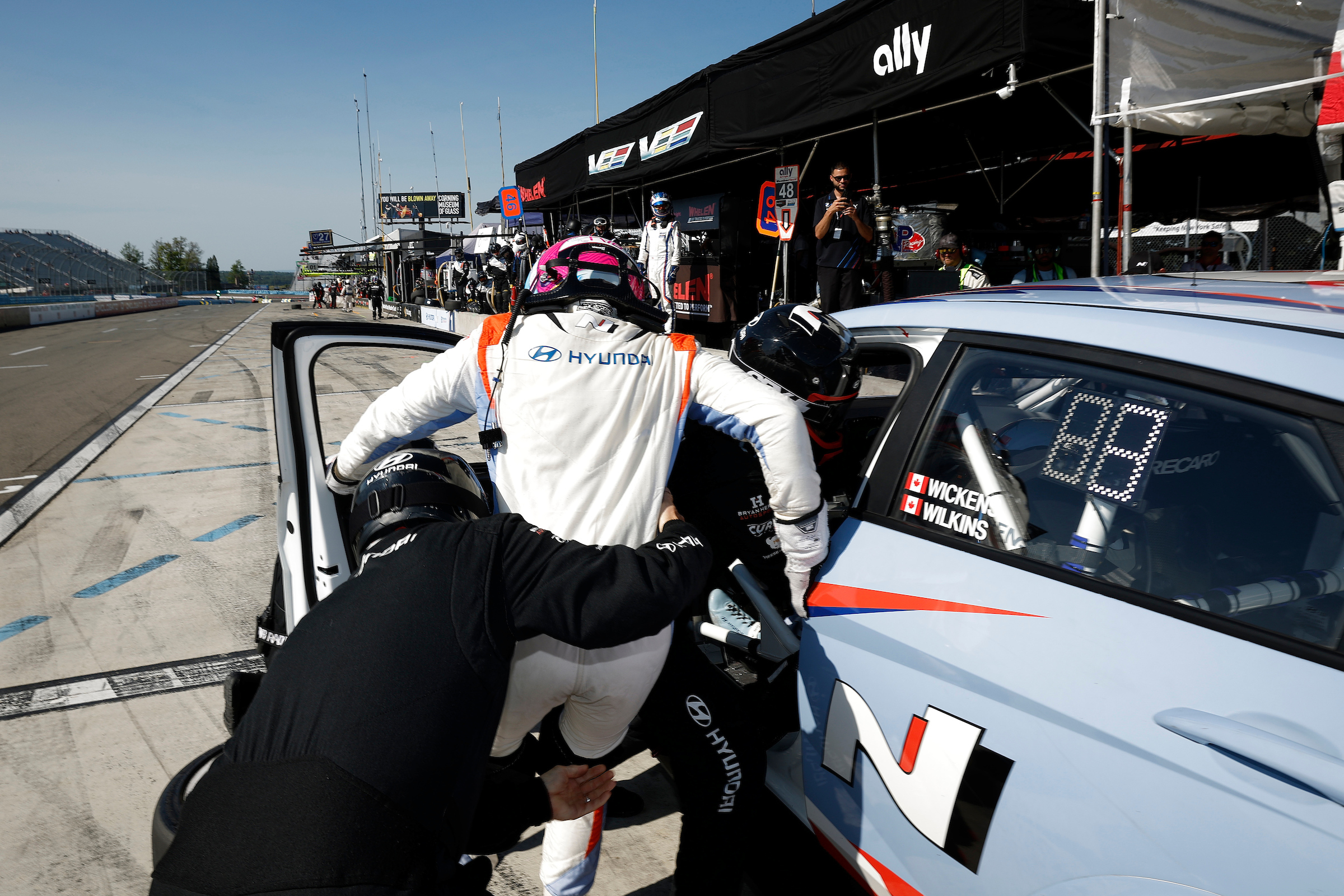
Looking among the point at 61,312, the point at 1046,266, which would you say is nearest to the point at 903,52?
the point at 1046,266

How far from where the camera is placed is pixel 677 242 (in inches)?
444

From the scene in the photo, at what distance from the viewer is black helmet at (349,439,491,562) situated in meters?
1.61

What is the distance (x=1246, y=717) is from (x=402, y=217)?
80.0m

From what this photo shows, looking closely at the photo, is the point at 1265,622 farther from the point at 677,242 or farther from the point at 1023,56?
the point at 677,242

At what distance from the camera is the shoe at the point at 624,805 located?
2.60 m

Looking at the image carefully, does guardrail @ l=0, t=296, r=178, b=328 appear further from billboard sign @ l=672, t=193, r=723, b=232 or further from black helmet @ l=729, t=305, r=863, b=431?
black helmet @ l=729, t=305, r=863, b=431

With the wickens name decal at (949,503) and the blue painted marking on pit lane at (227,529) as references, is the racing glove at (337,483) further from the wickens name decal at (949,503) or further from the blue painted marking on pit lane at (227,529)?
the blue painted marking on pit lane at (227,529)

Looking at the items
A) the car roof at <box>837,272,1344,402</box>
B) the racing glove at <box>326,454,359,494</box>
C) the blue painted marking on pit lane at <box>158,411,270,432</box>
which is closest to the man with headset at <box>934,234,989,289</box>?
the car roof at <box>837,272,1344,402</box>

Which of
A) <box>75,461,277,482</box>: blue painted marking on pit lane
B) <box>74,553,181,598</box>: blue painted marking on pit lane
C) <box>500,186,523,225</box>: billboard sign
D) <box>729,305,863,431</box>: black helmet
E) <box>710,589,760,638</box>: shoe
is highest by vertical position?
<box>500,186,523,225</box>: billboard sign

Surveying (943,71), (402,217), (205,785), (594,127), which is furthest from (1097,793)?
(402,217)

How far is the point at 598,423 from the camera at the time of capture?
6.29 feet

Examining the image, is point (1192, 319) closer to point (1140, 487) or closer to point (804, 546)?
point (1140, 487)

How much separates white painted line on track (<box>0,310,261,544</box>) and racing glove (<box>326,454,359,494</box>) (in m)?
4.36

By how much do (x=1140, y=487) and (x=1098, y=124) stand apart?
374 centimetres
